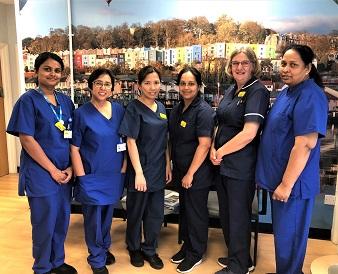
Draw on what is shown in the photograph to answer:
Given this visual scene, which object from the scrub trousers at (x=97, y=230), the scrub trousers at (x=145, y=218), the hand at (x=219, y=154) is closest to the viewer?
the hand at (x=219, y=154)

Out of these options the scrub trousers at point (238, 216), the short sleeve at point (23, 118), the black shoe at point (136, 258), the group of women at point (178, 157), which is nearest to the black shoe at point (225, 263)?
the group of women at point (178, 157)

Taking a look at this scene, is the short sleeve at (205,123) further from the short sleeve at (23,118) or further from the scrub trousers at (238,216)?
the short sleeve at (23,118)

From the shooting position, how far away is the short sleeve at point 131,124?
80.6 inches

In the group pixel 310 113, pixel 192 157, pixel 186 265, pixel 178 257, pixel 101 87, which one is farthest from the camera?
pixel 178 257

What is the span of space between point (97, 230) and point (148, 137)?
2.26ft

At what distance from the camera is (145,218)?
226 centimetres

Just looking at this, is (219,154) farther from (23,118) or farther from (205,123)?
(23,118)

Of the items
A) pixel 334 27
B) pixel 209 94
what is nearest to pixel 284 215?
pixel 209 94

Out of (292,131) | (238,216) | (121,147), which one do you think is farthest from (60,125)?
(292,131)

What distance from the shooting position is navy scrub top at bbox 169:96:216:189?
2.05 metres

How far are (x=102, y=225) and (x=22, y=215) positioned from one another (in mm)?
1433

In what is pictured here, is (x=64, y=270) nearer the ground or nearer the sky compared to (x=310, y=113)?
nearer the ground

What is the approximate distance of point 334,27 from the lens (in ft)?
8.23

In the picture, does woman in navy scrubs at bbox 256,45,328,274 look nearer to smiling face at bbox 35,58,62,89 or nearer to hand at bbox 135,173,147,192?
hand at bbox 135,173,147,192
